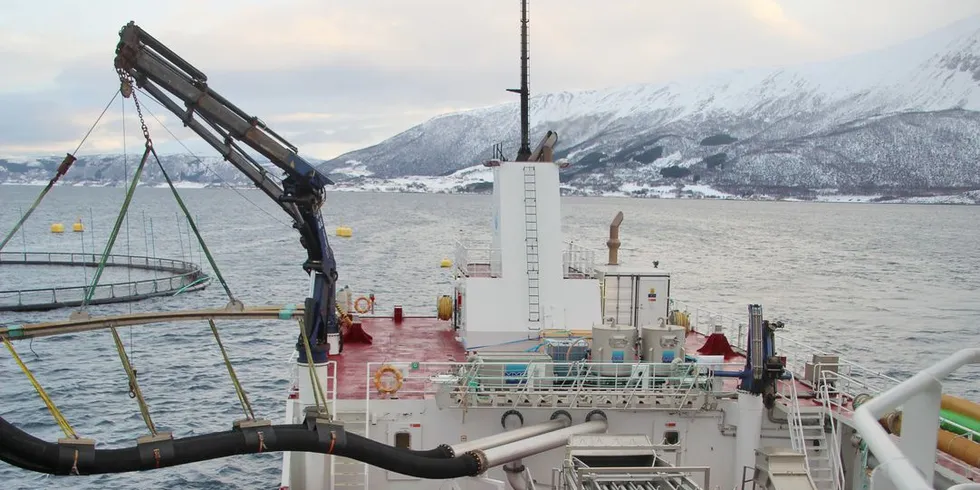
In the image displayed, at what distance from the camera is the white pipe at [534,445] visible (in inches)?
704

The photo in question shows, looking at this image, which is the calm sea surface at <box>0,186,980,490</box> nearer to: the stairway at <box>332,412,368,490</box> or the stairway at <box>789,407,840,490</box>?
the stairway at <box>332,412,368,490</box>

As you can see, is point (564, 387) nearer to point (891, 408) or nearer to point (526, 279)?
point (526, 279)

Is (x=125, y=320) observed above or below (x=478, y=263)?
below

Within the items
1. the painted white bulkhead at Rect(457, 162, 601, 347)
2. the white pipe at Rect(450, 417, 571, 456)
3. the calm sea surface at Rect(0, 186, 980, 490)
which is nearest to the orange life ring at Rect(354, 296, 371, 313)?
the painted white bulkhead at Rect(457, 162, 601, 347)

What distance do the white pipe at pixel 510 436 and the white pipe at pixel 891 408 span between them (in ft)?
44.8

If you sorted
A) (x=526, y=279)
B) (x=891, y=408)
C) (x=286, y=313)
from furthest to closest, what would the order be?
1. (x=526, y=279)
2. (x=286, y=313)
3. (x=891, y=408)

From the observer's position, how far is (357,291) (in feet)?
247

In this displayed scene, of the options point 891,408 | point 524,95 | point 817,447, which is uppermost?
point 524,95

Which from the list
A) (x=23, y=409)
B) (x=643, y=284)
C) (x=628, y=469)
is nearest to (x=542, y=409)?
(x=628, y=469)

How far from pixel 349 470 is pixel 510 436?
4.06 meters

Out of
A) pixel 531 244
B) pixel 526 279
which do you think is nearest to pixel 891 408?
pixel 526 279

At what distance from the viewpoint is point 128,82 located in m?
20.1

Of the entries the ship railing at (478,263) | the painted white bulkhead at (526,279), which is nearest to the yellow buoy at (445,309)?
the ship railing at (478,263)

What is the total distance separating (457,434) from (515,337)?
219 inches
